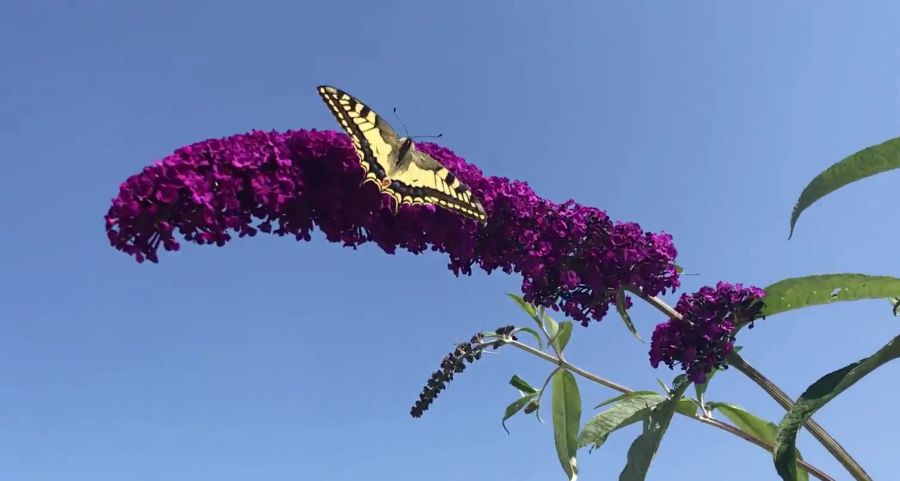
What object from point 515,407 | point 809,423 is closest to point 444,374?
point 515,407

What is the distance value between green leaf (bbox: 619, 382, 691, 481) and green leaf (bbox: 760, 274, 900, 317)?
0.54m

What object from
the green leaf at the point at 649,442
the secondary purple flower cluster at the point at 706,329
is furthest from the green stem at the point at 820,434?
the green leaf at the point at 649,442

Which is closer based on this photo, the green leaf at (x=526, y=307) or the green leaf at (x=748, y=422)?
the green leaf at (x=748, y=422)

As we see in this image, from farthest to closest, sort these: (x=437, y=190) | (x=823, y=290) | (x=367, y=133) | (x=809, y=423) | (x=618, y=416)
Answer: (x=367, y=133) → (x=618, y=416) → (x=437, y=190) → (x=823, y=290) → (x=809, y=423)

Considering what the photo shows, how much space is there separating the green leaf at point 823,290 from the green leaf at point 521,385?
1665 millimetres

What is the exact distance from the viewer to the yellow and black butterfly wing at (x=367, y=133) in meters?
3.40

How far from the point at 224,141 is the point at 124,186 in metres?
0.46

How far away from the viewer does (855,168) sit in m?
2.77

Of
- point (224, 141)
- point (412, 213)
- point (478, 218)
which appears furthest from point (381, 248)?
point (224, 141)

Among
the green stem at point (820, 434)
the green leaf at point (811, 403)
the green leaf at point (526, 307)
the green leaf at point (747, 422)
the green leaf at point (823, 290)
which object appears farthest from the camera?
the green leaf at point (526, 307)

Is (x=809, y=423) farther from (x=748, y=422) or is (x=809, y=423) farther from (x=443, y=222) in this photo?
(x=443, y=222)

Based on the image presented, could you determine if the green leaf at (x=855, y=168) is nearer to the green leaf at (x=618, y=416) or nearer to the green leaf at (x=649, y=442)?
the green leaf at (x=649, y=442)

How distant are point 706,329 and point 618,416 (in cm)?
69

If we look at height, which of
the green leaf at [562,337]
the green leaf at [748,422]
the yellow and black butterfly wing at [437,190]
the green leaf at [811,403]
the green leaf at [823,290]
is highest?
the yellow and black butterfly wing at [437,190]
